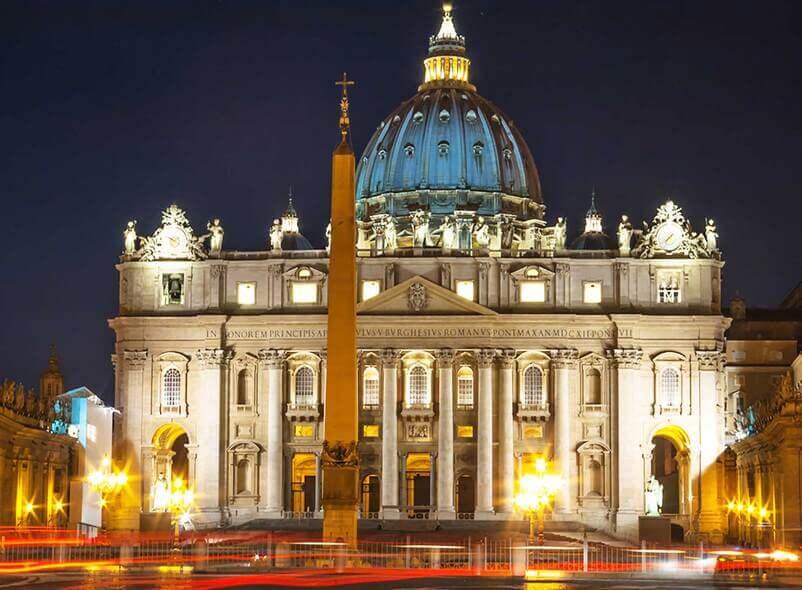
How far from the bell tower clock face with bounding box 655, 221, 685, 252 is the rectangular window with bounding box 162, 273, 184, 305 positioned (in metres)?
29.9

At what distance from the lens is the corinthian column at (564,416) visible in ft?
391

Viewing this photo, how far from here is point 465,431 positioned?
12112 cm

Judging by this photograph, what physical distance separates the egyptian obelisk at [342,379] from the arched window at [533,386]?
2280 inches

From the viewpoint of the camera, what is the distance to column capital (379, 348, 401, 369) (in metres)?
121

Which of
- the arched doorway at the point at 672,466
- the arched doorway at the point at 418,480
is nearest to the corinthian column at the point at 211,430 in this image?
the arched doorway at the point at 418,480

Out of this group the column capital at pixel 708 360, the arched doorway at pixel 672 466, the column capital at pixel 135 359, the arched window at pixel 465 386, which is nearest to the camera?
the column capital at pixel 708 360

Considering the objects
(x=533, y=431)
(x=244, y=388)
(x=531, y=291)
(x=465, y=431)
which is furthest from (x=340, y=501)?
(x=244, y=388)

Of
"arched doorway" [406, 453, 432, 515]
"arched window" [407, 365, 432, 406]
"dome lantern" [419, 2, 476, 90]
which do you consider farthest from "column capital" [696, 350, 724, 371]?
"dome lantern" [419, 2, 476, 90]

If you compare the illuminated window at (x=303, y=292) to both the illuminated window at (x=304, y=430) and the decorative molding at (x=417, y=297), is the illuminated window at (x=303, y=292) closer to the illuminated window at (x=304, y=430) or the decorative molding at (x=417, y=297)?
the decorative molding at (x=417, y=297)

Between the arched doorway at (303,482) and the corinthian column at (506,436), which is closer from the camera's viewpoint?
the corinthian column at (506,436)

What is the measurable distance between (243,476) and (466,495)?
1435 cm

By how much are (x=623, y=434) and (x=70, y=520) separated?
116 feet

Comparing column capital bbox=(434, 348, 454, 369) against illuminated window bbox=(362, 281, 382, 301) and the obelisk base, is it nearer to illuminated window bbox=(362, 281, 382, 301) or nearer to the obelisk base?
illuminated window bbox=(362, 281, 382, 301)

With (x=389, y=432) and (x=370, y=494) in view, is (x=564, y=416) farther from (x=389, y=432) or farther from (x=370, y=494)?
(x=370, y=494)
